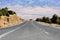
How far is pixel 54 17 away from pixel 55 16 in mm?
1460

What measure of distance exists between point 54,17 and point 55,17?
4.93ft

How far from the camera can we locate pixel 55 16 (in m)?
168

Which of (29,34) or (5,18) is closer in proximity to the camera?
(29,34)

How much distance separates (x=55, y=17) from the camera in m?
166

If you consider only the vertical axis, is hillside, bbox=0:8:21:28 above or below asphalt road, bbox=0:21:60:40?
below

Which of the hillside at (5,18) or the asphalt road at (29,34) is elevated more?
the asphalt road at (29,34)

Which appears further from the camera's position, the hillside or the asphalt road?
the hillside

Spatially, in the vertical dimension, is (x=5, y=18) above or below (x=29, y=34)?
below

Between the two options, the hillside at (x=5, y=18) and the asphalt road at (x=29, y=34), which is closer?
the asphalt road at (x=29, y=34)

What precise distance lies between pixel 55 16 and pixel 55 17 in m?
2.40
